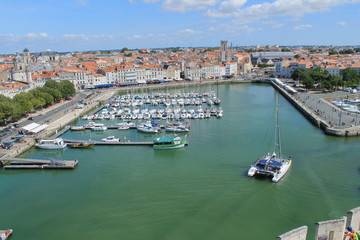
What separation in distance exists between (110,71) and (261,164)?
2952cm

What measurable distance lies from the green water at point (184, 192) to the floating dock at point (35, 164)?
0.31m

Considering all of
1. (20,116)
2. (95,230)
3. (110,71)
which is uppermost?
(110,71)

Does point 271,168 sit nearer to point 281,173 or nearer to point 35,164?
point 281,173

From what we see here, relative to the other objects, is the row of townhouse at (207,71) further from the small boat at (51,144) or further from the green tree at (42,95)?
the small boat at (51,144)

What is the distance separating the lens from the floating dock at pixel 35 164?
1272 centimetres

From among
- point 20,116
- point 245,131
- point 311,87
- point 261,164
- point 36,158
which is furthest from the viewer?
point 311,87

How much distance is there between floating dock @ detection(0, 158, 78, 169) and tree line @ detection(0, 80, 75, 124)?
5.59 metres

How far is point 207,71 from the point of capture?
43781 mm

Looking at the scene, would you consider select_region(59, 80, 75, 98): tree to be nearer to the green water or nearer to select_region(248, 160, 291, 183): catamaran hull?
the green water

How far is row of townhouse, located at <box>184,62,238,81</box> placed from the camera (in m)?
42.7

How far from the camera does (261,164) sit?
11.5 metres

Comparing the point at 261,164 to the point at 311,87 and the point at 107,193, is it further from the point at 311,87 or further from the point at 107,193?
the point at 311,87

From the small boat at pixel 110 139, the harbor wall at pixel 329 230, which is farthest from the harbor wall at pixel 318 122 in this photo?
the small boat at pixel 110 139

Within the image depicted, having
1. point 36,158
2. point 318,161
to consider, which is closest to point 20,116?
point 36,158
